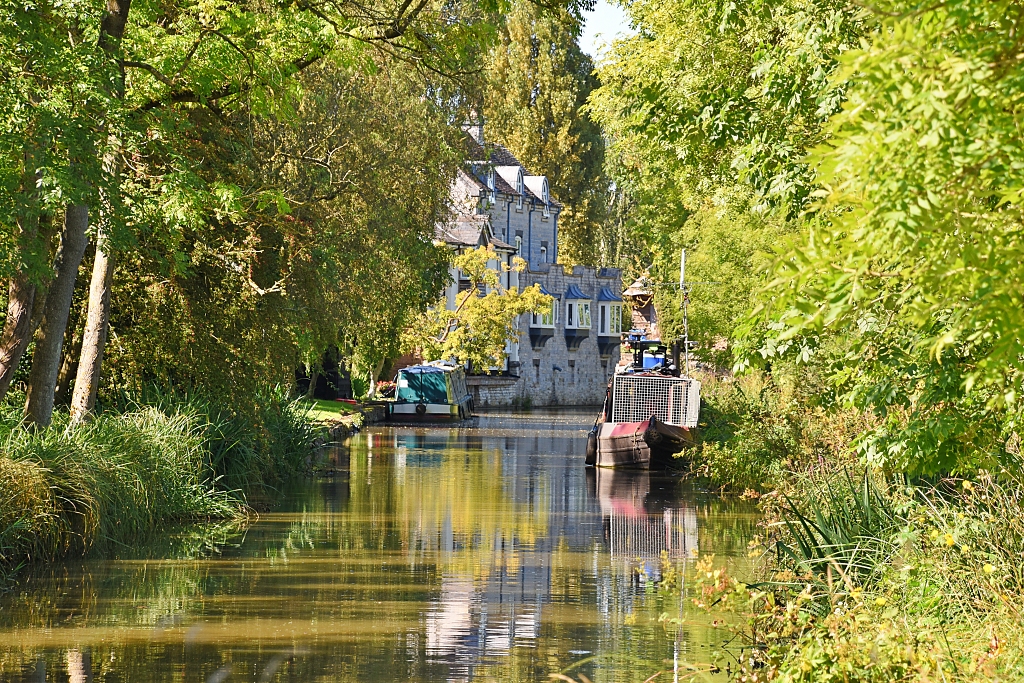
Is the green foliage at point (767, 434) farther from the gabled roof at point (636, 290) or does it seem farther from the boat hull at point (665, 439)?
the gabled roof at point (636, 290)

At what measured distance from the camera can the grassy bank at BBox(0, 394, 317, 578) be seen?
15.4 m

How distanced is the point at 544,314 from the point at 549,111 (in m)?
11.4

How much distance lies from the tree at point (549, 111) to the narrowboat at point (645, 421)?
4065 cm

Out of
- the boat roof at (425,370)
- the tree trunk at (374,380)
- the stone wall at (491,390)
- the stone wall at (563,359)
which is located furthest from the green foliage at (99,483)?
the stone wall at (563,359)

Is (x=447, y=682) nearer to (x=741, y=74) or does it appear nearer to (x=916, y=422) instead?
(x=916, y=422)

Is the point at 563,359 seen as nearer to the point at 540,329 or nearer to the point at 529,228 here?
the point at 540,329

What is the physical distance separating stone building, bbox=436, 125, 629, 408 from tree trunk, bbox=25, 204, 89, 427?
51247mm

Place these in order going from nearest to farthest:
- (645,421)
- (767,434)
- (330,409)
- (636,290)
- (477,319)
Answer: (767,434)
(645,421)
(330,409)
(477,319)
(636,290)

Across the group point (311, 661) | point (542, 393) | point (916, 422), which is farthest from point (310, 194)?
point (542, 393)

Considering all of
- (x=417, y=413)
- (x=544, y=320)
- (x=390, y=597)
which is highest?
(x=544, y=320)

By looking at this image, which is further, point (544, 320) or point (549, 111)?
point (544, 320)

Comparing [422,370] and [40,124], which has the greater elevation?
[40,124]

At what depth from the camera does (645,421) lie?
1350 inches

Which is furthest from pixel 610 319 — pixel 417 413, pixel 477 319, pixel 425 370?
pixel 417 413
